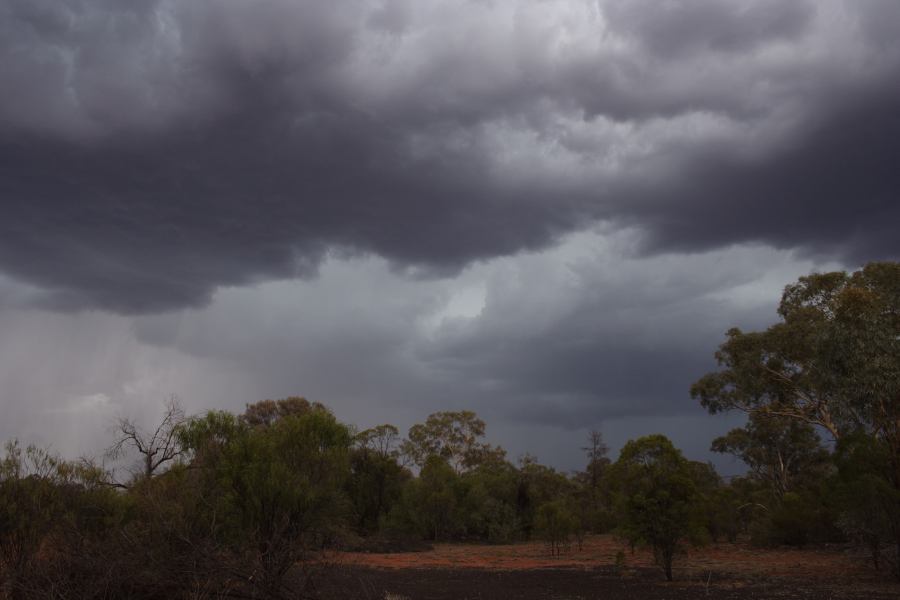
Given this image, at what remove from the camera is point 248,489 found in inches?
611

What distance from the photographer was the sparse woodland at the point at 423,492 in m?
10.2

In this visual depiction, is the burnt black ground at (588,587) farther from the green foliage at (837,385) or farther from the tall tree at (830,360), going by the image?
the tall tree at (830,360)

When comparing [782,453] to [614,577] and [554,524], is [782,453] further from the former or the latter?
[614,577]

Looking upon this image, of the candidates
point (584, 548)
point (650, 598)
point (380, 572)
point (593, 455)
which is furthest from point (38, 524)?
point (593, 455)

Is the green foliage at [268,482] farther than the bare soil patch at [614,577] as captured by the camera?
No

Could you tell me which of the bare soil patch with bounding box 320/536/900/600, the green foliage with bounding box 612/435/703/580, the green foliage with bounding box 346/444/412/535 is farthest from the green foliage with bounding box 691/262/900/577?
the green foliage with bounding box 346/444/412/535

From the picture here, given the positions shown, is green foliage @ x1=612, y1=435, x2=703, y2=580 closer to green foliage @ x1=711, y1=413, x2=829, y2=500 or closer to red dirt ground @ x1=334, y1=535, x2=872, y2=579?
red dirt ground @ x1=334, y1=535, x2=872, y2=579

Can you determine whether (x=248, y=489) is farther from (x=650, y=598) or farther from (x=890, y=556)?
(x=890, y=556)

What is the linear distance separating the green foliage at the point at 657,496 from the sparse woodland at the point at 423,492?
0.05 m

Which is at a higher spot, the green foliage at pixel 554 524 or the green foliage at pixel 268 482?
the green foliage at pixel 268 482

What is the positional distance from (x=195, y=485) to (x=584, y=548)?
35148mm

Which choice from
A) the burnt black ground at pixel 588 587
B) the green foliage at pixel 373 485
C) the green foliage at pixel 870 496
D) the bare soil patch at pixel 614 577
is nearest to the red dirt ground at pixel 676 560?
the bare soil patch at pixel 614 577

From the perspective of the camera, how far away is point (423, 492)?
172ft

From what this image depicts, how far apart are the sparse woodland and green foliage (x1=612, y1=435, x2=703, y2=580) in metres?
0.05
